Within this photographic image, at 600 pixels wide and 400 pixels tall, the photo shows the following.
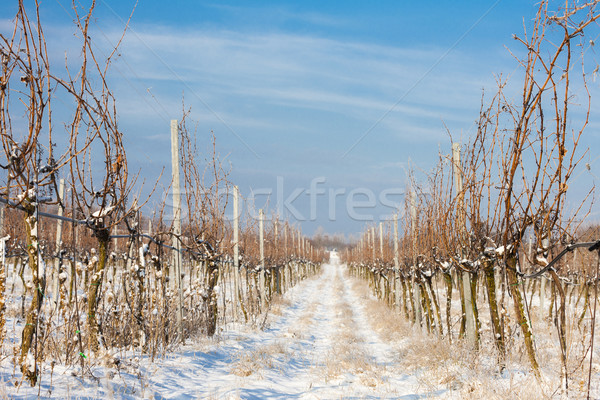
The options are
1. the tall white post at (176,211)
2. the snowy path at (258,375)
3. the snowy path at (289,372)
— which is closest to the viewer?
the snowy path at (258,375)

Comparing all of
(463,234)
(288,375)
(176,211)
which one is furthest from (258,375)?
(463,234)

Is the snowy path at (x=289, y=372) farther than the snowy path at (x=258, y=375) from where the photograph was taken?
Yes

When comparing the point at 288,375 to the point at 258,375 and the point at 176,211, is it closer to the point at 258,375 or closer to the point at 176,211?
the point at 258,375

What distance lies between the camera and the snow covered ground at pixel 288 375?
353cm

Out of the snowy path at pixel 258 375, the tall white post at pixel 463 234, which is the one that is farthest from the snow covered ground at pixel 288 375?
the tall white post at pixel 463 234

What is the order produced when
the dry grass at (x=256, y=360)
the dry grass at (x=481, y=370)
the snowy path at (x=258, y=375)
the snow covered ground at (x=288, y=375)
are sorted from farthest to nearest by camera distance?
the dry grass at (x=256, y=360) < the snowy path at (x=258, y=375) < the dry grass at (x=481, y=370) < the snow covered ground at (x=288, y=375)

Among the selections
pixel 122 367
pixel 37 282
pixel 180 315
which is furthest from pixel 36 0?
pixel 180 315

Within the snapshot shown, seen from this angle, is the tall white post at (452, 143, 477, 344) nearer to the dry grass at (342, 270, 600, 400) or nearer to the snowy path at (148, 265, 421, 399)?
the dry grass at (342, 270, 600, 400)

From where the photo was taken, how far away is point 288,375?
5.67 metres

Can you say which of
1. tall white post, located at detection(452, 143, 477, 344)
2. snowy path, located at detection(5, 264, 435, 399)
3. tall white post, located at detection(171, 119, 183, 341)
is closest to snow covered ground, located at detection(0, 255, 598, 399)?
snowy path, located at detection(5, 264, 435, 399)

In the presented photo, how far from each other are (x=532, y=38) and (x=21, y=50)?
3.82m

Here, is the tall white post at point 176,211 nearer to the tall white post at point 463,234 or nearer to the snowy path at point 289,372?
the snowy path at point 289,372

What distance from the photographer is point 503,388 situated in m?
3.93

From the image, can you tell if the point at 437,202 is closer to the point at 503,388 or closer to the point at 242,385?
the point at 503,388
